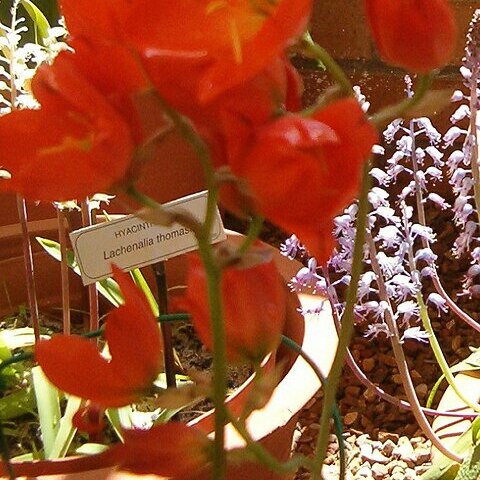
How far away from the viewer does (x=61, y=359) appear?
0.35 m

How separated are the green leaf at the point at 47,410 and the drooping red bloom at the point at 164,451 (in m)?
0.46

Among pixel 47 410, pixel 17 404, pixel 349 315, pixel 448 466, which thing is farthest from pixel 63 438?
pixel 349 315

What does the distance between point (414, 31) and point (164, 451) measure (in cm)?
19

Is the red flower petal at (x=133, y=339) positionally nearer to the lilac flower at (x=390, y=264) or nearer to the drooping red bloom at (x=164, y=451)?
the drooping red bloom at (x=164, y=451)

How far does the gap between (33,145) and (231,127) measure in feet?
0.24

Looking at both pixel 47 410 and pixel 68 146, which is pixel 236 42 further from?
pixel 47 410

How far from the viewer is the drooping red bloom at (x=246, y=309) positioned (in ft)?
1.16

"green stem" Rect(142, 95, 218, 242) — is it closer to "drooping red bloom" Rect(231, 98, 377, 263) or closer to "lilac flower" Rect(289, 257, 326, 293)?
"drooping red bloom" Rect(231, 98, 377, 263)

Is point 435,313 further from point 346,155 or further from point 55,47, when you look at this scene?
point 346,155

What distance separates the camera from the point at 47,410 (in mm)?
801

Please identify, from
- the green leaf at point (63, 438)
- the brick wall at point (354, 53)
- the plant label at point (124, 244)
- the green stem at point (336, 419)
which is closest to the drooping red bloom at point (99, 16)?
the green stem at point (336, 419)

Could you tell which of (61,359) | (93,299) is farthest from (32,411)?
(61,359)

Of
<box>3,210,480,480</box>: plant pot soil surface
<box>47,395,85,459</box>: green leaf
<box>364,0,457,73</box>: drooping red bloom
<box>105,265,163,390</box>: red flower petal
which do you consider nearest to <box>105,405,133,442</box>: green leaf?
<box>47,395,85,459</box>: green leaf

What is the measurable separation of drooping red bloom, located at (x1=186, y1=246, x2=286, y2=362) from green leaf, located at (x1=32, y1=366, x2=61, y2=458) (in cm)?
45
